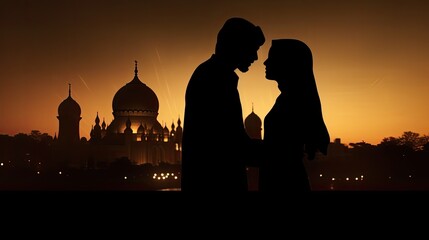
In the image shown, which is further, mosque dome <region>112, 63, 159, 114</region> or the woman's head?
mosque dome <region>112, 63, 159, 114</region>

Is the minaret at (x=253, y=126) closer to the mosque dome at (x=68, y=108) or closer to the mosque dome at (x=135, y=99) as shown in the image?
the mosque dome at (x=135, y=99)

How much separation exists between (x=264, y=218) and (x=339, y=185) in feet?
244

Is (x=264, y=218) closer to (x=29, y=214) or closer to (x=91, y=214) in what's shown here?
(x=91, y=214)

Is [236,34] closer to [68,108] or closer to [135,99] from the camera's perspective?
[135,99]

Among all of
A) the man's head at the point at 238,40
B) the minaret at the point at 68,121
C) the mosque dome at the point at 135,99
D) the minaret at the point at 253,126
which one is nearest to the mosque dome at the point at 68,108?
the minaret at the point at 68,121

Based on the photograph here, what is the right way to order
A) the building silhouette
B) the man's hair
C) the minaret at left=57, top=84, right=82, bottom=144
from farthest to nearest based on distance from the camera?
1. the minaret at left=57, top=84, right=82, bottom=144
2. the building silhouette
3. the man's hair

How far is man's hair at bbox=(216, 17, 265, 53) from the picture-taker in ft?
12.9

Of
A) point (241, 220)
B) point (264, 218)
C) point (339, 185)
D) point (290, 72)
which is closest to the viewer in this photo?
point (241, 220)

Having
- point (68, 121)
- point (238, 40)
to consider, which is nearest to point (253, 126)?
point (68, 121)

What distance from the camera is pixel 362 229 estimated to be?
453 centimetres

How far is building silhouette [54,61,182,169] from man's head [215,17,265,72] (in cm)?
6888

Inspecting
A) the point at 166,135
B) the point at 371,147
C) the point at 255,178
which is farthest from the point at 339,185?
the point at 166,135

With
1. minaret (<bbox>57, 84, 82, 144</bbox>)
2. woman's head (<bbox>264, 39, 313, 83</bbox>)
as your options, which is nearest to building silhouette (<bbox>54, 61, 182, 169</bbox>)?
minaret (<bbox>57, 84, 82, 144</bbox>)

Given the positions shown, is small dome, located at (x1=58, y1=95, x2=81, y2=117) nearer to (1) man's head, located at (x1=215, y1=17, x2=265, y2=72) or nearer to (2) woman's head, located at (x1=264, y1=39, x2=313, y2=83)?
(2) woman's head, located at (x1=264, y1=39, x2=313, y2=83)
